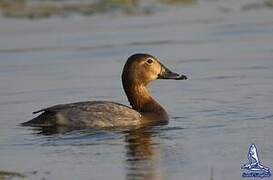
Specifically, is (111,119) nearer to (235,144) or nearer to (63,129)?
(63,129)

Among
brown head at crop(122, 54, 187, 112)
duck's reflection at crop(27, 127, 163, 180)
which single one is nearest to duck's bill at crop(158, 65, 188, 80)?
brown head at crop(122, 54, 187, 112)

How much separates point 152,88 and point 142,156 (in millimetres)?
5385

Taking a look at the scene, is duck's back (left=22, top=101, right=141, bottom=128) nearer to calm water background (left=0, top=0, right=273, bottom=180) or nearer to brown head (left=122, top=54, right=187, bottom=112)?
calm water background (left=0, top=0, right=273, bottom=180)

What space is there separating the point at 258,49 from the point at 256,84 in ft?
12.8

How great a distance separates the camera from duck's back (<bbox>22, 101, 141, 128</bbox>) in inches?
564

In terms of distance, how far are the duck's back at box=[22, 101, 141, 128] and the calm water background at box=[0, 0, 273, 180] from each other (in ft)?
1.32

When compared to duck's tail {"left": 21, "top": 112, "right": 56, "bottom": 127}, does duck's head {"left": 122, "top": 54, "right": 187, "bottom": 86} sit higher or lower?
higher

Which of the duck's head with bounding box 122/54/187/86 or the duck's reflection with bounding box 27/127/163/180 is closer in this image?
the duck's reflection with bounding box 27/127/163/180

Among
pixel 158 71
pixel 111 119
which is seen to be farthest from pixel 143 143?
pixel 158 71

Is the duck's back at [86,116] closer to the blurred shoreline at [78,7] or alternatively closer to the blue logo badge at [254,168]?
the blue logo badge at [254,168]

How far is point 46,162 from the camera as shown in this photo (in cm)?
1168

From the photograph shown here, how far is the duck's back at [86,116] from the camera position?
1433cm

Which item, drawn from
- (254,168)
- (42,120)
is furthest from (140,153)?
(42,120)

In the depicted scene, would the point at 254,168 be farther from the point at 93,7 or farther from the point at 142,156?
the point at 93,7
